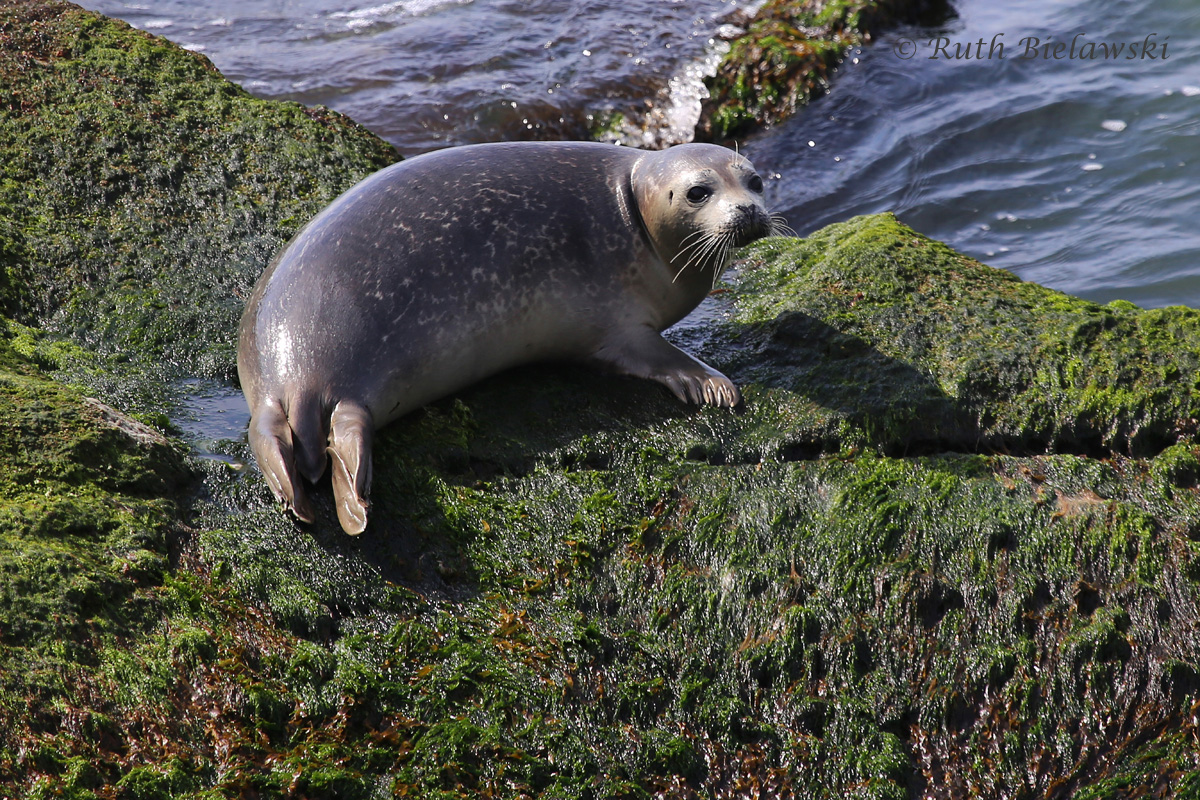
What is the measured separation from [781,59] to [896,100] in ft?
4.12

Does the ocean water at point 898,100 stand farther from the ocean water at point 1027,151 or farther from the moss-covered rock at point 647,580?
the moss-covered rock at point 647,580

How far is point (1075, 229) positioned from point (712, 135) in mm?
3197

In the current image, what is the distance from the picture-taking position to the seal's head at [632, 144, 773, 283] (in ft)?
15.0

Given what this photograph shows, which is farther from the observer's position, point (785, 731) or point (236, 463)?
point (236, 463)

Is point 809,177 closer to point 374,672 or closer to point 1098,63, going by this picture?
point 1098,63

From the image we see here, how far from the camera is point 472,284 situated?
443cm

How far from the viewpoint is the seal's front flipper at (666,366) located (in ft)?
14.6

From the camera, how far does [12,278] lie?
487cm

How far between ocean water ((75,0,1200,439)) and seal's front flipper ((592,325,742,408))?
4.32 meters

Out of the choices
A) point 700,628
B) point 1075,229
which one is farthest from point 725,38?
point 700,628

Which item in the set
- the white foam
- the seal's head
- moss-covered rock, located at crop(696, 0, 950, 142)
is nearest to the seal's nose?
the seal's head

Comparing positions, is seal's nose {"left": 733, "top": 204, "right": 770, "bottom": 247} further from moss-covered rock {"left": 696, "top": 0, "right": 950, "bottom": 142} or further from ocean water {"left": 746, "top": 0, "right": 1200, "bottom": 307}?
moss-covered rock {"left": 696, "top": 0, "right": 950, "bottom": 142}

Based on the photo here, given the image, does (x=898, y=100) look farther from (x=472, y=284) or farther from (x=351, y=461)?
(x=351, y=461)

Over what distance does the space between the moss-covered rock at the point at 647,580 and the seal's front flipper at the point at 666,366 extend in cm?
7
